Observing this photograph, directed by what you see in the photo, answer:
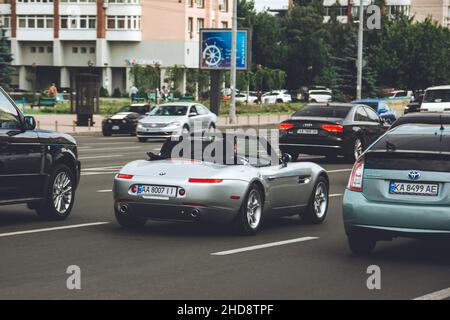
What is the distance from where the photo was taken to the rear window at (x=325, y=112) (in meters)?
27.4

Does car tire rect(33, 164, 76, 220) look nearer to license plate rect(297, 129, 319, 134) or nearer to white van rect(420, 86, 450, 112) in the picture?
license plate rect(297, 129, 319, 134)

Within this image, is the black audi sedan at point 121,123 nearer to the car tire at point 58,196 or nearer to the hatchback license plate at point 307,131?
the hatchback license plate at point 307,131

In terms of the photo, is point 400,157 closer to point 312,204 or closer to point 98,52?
point 312,204

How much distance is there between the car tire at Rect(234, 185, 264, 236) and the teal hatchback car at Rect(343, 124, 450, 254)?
1.96m

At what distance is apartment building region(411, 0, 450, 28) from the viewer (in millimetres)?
141000

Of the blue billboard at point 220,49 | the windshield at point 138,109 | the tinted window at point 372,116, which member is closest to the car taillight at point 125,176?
the tinted window at point 372,116

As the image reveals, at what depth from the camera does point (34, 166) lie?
46.4ft

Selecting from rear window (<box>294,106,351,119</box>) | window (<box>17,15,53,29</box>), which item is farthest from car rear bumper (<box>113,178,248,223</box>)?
window (<box>17,15,53,29</box>)

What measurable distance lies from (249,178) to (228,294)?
432cm

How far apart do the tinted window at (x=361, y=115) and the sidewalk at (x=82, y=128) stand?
1761cm

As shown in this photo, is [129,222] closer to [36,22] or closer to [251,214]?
[251,214]

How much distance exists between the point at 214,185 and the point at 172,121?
1071 inches

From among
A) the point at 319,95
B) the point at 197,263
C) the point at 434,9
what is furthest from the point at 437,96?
the point at 434,9

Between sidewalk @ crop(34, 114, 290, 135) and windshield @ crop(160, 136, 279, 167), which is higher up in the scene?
windshield @ crop(160, 136, 279, 167)
